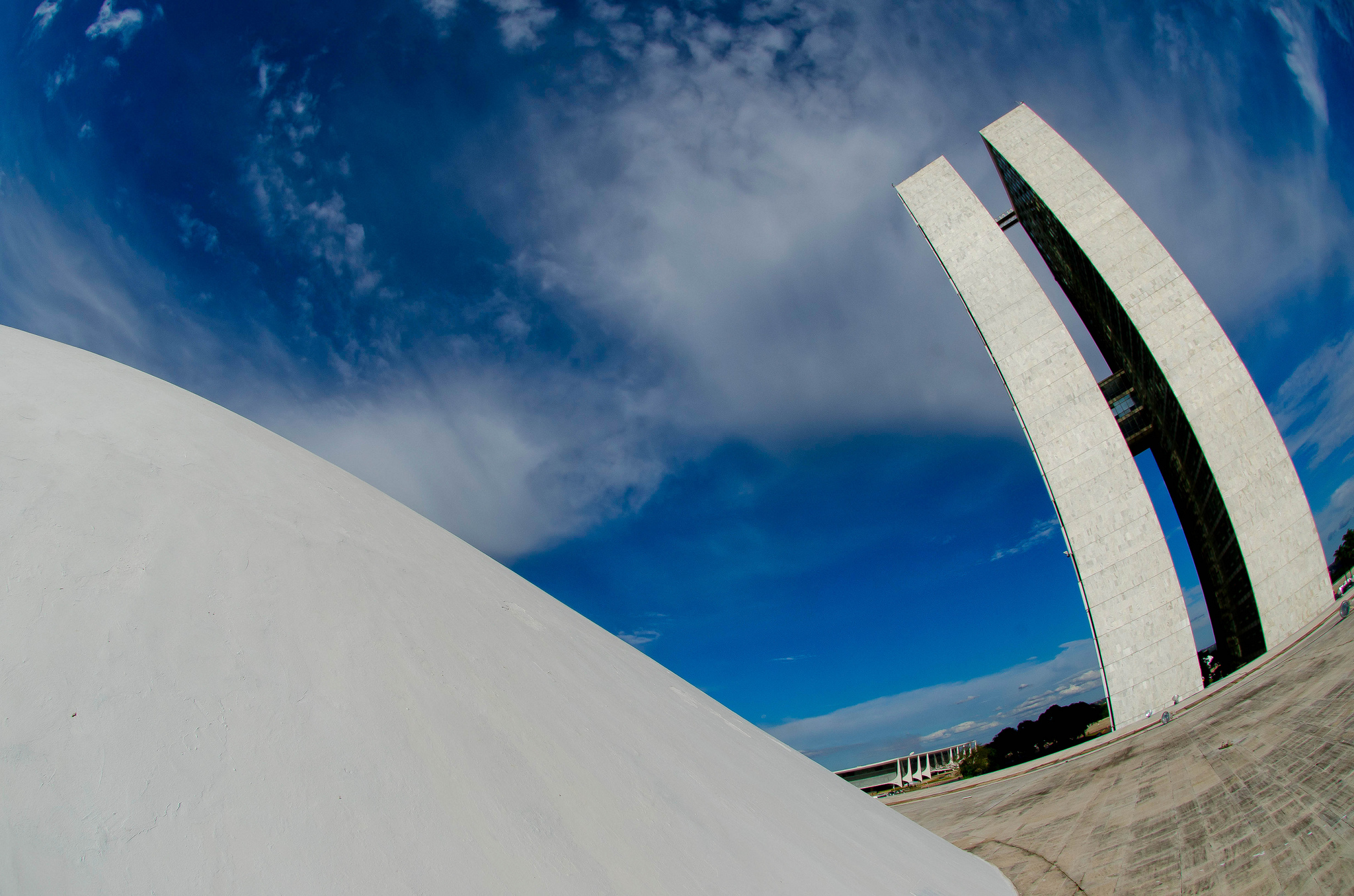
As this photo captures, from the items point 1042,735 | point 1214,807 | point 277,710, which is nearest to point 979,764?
point 1042,735

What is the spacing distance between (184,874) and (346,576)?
1247 millimetres

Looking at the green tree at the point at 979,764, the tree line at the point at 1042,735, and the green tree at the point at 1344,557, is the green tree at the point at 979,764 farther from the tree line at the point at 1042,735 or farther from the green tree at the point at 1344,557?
the green tree at the point at 1344,557

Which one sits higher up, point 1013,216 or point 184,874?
point 1013,216

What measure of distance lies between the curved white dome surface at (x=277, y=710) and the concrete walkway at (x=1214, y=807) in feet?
20.8

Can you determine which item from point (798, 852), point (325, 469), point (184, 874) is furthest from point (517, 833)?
point (325, 469)

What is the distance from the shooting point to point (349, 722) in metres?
1.74

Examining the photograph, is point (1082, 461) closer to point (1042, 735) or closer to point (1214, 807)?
point (1214, 807)

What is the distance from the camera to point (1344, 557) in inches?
1325

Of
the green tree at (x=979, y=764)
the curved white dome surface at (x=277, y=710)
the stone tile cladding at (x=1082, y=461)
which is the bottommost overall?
the curved white dome surface at (x=277, y=710)

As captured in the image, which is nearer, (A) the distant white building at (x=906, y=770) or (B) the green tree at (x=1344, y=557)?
(B) the green tree at (x=1344, y=557)

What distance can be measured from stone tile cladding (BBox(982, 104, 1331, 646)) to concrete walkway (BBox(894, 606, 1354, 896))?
3.49 metres

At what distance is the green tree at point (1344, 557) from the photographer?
107ft

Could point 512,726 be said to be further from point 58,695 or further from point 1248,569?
point 1248,569

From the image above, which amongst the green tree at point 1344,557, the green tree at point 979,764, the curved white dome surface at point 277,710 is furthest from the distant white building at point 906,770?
Result: the curved white dome surface at point 277,710
